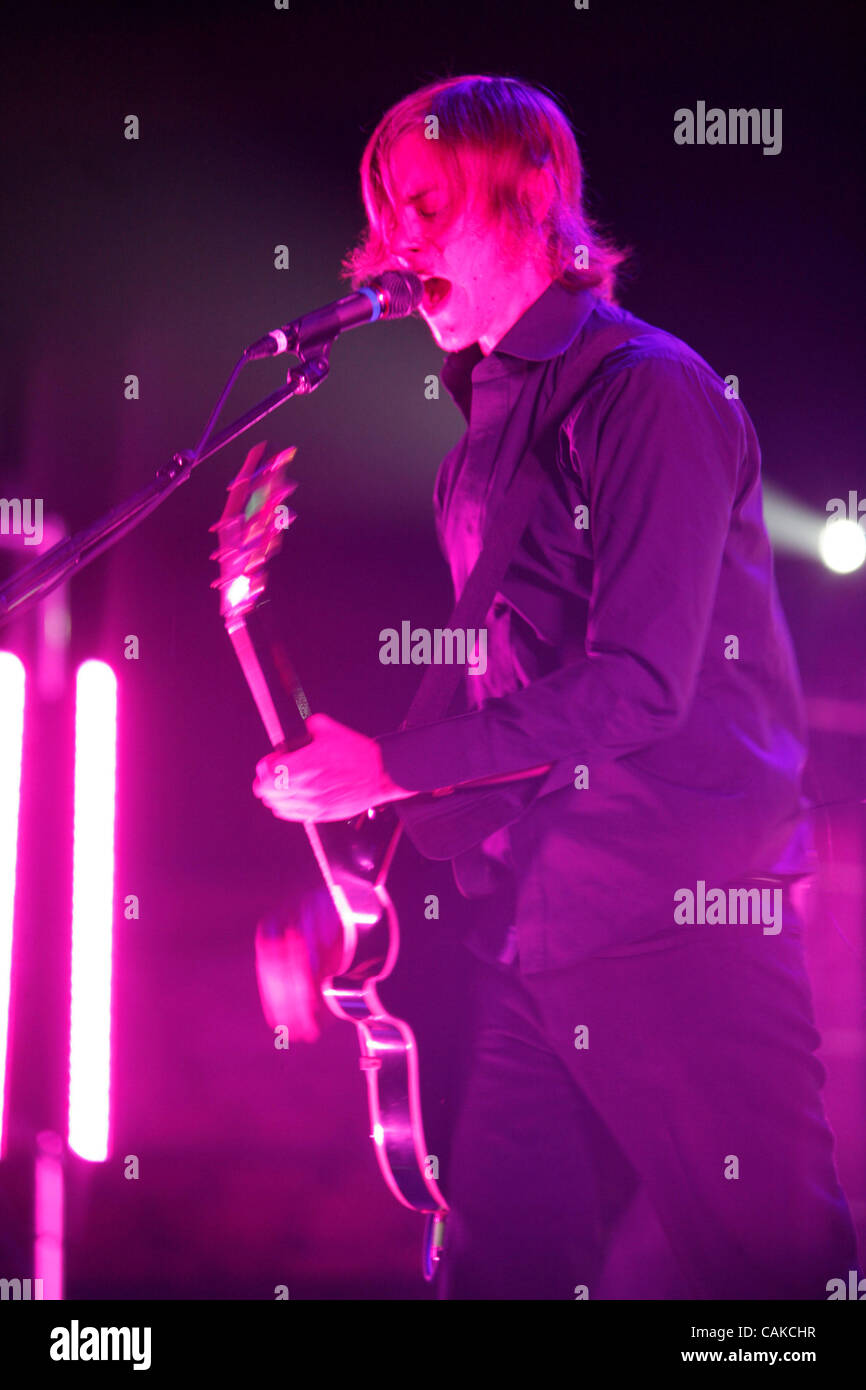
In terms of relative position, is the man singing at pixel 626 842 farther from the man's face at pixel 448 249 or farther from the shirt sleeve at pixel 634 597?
the man's face at pixel 448 249

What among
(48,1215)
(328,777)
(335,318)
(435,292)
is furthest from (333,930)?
(48,1215)

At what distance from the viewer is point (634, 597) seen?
1.36 m

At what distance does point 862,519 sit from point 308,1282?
1732 millimetres

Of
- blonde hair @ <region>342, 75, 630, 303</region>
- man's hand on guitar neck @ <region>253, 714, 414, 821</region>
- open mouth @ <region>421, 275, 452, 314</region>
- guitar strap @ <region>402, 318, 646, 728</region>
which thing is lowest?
man's hand on guitar neck @ <region>253, 714, 414, 821</region>

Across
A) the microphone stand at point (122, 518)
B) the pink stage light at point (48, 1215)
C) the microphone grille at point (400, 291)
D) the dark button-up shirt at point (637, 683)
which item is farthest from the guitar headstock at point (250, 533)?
the pink stage light at point (48, 1215)

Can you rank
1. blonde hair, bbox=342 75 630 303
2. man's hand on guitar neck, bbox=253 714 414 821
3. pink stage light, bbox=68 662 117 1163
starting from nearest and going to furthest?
man's hand on guitar neck, bbox=253 714 414 821 < blonde hair, bbox=342 75 630 303 < pink stage light, bbox=68 662 117 1163

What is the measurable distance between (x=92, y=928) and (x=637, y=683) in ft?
4.54

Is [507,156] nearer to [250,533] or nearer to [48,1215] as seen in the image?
[250,533]

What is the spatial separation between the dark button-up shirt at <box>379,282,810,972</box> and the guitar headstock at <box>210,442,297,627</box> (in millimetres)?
414

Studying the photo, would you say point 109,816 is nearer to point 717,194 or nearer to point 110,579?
point 110,579

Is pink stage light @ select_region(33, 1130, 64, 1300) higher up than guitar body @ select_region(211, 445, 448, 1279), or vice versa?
guitar body @ select_region(211, 445, 448, 1279)

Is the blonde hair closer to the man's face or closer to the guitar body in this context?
the man's face

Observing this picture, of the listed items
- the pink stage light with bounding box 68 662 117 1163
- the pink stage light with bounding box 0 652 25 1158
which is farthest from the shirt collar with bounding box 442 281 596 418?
the pink stage light with bounding box 0 652 25 1158

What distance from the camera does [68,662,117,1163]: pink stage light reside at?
2.22 metres
